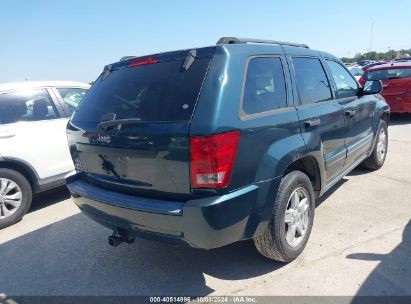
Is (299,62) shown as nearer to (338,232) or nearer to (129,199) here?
(338,232)

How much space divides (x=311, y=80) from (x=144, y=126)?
1.88 meters

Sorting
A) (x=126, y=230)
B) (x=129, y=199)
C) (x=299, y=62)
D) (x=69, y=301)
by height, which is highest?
(x=299, y=62)

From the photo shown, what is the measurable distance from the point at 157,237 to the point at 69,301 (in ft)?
3.13

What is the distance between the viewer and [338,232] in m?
3.65

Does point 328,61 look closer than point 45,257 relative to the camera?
No

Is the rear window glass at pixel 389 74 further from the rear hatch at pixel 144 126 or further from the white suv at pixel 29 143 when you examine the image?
the rear hatch at pixel 144 126

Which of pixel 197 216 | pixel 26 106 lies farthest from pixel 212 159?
pixel 26 106

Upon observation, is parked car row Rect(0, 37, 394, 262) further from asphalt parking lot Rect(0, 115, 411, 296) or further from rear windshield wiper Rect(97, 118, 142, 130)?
asphalt parking lot Rect(0, 115, 411, 296)

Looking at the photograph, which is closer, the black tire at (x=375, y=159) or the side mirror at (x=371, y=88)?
the side mirror at (x=371, y=88)

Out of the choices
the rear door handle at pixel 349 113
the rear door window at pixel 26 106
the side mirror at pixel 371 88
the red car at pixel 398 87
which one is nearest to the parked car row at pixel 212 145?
the rear door handle at pixel 349 113

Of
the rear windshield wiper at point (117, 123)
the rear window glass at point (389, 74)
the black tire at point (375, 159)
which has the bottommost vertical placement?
the black tire at point (375, 159)

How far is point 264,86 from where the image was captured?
2.86 meters

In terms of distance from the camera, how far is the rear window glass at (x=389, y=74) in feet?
31.2

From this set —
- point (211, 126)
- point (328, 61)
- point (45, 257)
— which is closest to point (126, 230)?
point (211, 126)
